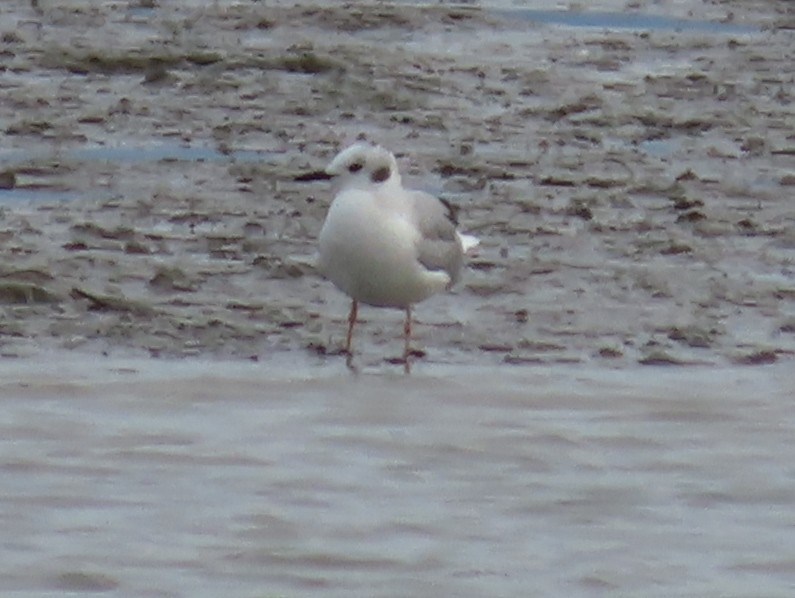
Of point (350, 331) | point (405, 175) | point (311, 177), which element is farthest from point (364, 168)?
point (405, 175)

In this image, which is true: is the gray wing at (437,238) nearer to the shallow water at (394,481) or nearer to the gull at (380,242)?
the gull at (380,242)

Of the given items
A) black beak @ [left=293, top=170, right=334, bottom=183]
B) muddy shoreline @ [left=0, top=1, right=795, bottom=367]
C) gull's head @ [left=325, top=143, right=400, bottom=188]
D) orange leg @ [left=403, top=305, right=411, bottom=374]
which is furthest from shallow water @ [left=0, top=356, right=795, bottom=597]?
black beak @ [left=293, top=170, right=334, bottom=183]

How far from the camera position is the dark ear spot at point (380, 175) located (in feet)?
35.1

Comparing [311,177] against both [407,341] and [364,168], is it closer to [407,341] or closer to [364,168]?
[364,168]

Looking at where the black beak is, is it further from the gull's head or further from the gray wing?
the gull's head

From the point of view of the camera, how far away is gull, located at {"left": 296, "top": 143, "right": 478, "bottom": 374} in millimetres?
10430

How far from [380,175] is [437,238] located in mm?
358

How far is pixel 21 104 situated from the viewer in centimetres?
1425

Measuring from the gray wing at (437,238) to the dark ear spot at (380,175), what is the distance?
0.67 ft

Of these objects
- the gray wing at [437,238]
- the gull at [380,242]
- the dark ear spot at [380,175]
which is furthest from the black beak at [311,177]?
the dark ear spot at [380,175]

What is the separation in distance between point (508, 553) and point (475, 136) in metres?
6.14

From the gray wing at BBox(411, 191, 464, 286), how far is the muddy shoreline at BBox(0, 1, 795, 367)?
0.27 meters

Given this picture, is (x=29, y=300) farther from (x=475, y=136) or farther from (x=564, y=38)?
(x=564, y=38)

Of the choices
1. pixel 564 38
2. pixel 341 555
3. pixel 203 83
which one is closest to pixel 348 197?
pixel 341 555
